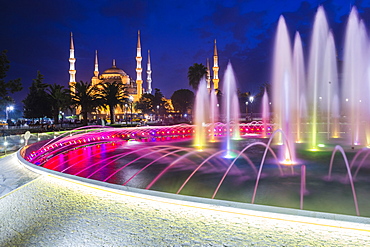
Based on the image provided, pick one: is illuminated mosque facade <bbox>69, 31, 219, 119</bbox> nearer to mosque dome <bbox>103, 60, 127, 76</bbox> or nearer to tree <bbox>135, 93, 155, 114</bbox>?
mosque dome <bbox>103, 60, 127, 76</bbox>

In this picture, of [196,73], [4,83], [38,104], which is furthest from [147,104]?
[4,83]

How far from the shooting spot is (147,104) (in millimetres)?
76312

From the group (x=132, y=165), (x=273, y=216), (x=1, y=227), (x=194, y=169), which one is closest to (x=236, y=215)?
(x=273, y=216)

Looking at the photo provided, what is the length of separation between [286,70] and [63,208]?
17032mm

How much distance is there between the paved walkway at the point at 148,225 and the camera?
3719 mm

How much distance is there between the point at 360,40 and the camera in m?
16.6

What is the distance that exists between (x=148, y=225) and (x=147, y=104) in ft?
239

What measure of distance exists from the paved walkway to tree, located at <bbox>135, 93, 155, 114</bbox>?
232ft

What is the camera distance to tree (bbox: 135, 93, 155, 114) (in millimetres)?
75875

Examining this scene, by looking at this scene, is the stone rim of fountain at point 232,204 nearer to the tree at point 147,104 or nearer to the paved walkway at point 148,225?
the paved walkway at point 148,225

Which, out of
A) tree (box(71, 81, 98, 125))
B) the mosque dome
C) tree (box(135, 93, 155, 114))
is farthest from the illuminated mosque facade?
tree (box(71, 81, 98, 125))

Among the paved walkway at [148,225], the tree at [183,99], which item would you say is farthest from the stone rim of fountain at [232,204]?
the tree at [183,99]

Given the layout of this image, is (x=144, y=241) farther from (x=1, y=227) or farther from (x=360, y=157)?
(x=360, y=157)

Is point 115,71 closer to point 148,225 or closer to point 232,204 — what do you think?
point 232,204
